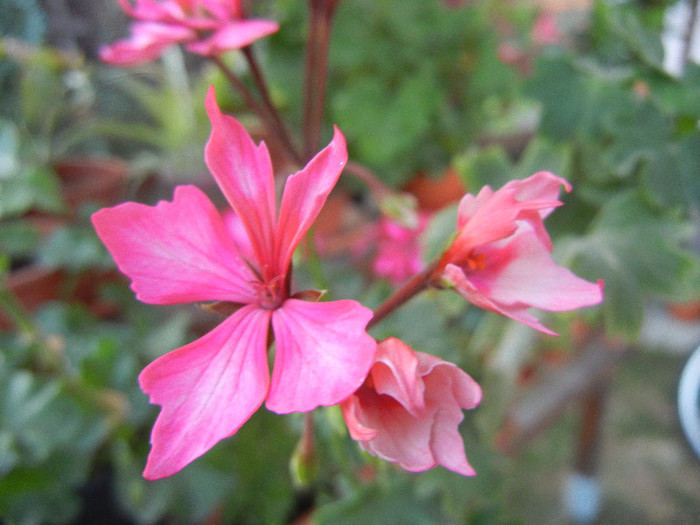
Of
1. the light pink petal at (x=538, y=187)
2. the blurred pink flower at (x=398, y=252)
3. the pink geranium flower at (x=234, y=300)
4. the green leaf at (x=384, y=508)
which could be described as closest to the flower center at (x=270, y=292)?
the pink geranium flower at (x=234, y=300)

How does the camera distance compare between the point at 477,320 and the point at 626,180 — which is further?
the point at 477,320

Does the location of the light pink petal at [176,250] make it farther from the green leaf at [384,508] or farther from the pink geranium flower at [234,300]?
the green leaf at [384,508]

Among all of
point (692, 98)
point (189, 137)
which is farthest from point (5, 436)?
point (692, 98)

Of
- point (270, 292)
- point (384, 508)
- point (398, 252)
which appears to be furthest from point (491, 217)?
point (398, 252)

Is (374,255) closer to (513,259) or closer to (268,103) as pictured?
(268,103)

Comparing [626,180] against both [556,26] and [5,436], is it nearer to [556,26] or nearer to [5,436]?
[5,436]

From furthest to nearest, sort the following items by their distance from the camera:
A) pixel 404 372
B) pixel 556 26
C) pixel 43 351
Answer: pixel 556 26, pixel 43 351, pixel 404 372
